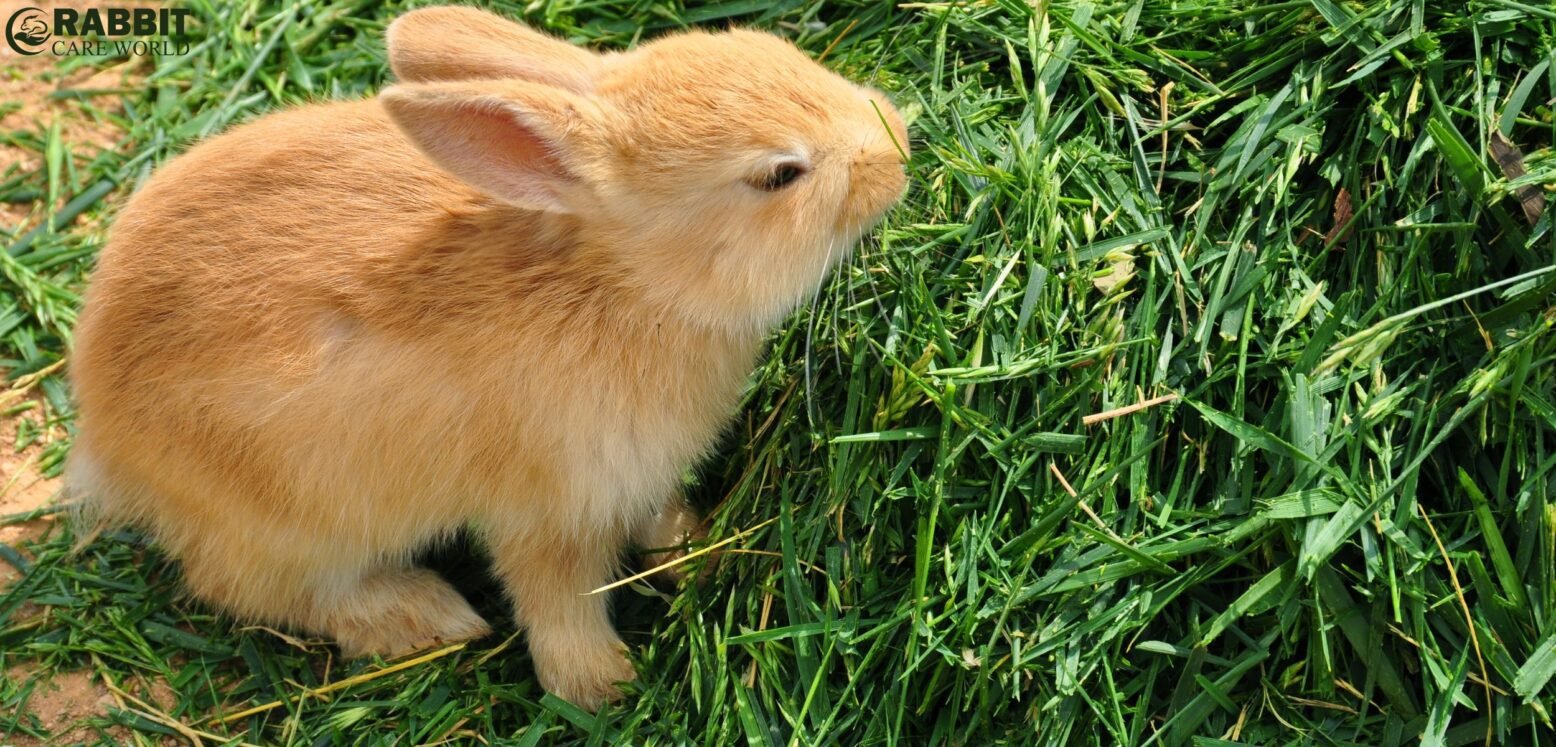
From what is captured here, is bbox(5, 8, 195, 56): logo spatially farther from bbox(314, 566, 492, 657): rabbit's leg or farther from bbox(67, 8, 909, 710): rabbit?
bbox(314, 566, 492, 657): rabbit's leg

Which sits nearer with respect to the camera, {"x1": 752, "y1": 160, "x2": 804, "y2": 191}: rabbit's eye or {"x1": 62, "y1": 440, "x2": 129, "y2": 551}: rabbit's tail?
{"x1": 752, "y1": 160, "x2": 804, "y2": 191}: rabbit's eye


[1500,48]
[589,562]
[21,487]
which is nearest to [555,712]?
[589,562]

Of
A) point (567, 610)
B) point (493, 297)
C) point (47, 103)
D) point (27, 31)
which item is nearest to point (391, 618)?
point (567, 610)

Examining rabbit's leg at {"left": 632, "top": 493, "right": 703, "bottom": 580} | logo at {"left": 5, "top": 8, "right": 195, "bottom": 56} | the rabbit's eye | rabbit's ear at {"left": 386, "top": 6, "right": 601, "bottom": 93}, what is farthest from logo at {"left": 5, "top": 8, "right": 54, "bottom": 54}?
the rabbit's eye

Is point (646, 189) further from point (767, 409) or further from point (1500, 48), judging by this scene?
point (1500, 48)

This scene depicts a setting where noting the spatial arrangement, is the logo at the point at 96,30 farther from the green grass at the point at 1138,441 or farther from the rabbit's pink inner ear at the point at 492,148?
the rabbit's pink inner ear at the point at 492,148

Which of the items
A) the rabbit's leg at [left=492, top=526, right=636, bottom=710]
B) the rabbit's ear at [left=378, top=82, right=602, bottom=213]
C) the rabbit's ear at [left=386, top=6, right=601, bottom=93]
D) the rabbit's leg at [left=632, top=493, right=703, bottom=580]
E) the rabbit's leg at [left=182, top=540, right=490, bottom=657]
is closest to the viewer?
the rabbit's ear at [left=378, top=82, right=602, bottom=213]

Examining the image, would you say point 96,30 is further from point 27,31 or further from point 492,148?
point 492,148
